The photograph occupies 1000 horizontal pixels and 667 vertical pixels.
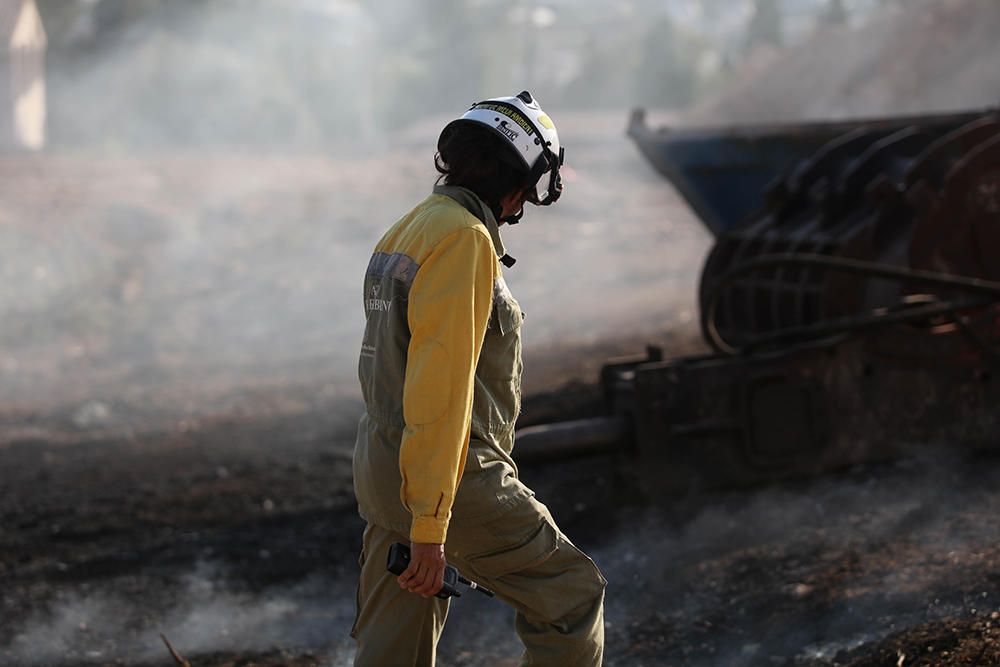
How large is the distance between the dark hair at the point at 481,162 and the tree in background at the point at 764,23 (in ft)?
160

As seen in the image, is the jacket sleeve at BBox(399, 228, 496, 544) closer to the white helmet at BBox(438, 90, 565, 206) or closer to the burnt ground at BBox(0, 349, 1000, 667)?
the white helmet at BBox(438, 90, 565, 206)

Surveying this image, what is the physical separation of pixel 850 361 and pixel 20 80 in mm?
28816

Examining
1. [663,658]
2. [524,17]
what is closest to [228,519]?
[663,658]

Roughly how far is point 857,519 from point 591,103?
156 ft

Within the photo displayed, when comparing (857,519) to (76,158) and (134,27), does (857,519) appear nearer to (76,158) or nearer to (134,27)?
(76,158)

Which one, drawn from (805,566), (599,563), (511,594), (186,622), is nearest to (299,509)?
(186,622)

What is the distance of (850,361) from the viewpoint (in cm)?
584

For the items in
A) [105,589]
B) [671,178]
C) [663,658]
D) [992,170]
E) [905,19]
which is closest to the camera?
[663,658]

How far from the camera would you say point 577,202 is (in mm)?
20438

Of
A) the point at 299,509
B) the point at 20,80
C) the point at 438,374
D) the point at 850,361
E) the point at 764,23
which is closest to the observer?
the point at 438,374

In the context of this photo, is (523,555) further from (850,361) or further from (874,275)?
(850,361)

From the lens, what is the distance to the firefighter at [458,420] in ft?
9.26

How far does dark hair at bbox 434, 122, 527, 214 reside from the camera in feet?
9.84

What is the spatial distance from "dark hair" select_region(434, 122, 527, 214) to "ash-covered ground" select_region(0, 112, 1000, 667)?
0.58m
